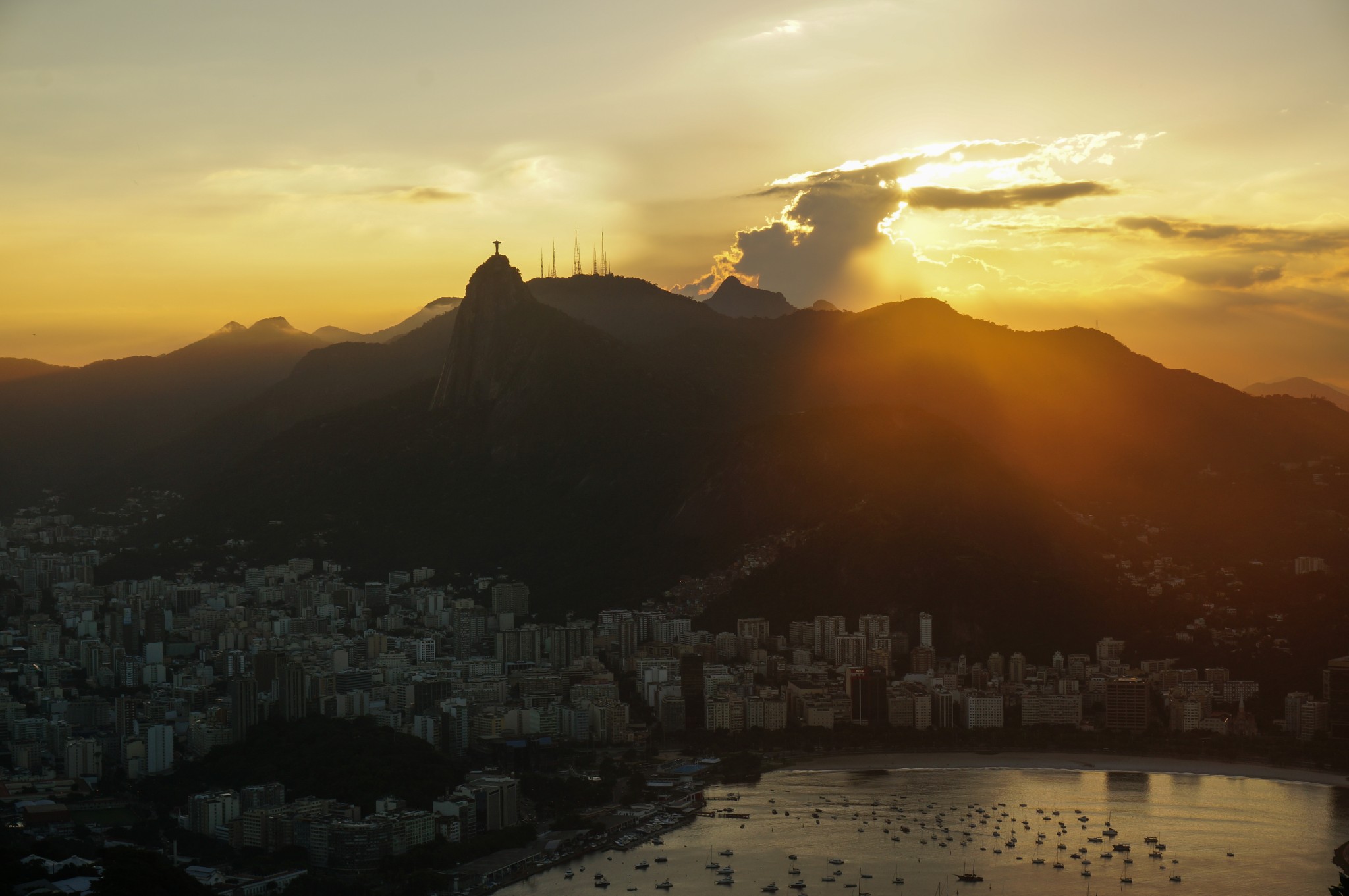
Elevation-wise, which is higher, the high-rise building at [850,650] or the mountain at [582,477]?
the mountain at [582,477]

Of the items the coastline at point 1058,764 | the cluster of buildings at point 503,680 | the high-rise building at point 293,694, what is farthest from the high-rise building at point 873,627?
the high-rise building at point 293,694

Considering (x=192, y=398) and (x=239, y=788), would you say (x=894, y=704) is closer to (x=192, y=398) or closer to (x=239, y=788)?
(x=239, y=788)

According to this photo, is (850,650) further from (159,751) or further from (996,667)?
(159,751)

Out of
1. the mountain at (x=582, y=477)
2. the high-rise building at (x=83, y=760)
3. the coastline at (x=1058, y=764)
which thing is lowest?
the coastline at (x=1058, y=764)

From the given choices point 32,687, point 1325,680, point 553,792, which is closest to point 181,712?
point 32,687

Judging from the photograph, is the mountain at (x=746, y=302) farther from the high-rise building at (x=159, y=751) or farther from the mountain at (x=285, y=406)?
the high-rise building at (x=159, y=751)

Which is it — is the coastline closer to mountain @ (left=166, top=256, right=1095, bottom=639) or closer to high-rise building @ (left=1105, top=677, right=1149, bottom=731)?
high-rise building @ (left=1105, top=677, right=1149, bottom=731)

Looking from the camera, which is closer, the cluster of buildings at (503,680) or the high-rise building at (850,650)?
the cluster of buildings at (503,680)

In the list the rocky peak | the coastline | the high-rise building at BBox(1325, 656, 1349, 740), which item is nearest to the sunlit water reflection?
the coastline
